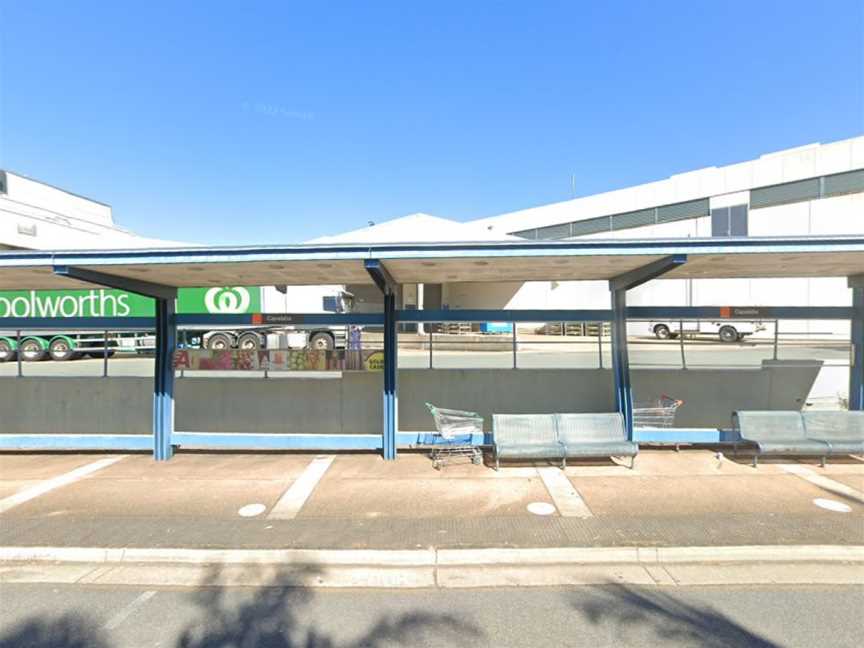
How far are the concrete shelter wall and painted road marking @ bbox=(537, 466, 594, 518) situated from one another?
1603 millimetres

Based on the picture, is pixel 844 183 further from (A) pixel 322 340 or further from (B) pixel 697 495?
(A) pixel 322 340

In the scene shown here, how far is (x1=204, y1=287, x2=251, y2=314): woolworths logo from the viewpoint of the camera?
16672mm

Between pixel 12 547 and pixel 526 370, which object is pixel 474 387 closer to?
pixel 526 370

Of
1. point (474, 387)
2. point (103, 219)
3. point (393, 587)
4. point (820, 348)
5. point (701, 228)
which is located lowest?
point (393, 587)

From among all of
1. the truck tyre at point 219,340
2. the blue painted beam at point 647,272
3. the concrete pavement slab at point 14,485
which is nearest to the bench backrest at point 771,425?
the blue painted beam at point 647,272

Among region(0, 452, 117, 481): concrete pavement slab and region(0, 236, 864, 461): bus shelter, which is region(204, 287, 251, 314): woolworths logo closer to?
region(0, 236, 864, 461): bus shelter

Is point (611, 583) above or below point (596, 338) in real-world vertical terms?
below

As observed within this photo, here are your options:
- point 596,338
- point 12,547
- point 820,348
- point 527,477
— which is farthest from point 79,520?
point 820,348

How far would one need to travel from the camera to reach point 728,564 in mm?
3680

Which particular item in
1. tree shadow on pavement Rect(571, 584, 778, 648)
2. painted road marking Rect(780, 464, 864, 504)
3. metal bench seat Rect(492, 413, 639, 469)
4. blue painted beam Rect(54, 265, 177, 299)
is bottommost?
tree shadow on pavement Rect(571, 584, 778, 648)

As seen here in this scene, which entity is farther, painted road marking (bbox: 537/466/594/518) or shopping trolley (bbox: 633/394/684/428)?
shopping trolley (bbox: 633/394/684/428)

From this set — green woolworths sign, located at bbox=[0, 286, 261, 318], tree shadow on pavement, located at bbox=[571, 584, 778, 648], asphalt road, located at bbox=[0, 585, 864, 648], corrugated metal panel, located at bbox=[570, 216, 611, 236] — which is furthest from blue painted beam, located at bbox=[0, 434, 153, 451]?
corrugated metal panel, located at bbox=[570, 216, 611, 236]

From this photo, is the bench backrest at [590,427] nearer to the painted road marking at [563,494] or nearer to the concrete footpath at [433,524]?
the concrete footpath at [433,524]

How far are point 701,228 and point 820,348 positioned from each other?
78.6 ft
